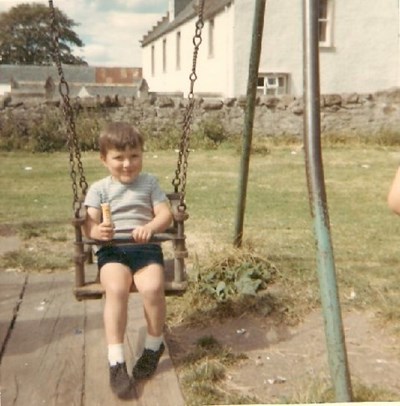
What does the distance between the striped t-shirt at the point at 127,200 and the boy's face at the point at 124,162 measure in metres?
0.04

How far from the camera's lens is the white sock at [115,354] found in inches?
93.4

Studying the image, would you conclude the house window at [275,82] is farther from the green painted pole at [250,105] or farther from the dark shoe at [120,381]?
the dark shoe at [120,381]

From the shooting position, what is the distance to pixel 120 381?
7.61 ft

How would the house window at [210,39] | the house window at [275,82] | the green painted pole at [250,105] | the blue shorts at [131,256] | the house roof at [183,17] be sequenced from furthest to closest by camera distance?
the house window at [210,39] < the house roof at [183,17] < the house window at [275,82] < the green painted pole at [250,105] < the blue shorts at [131,256]

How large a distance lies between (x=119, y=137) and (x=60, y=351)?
35.1 inches

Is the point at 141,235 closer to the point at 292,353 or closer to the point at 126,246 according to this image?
the point at 126,246

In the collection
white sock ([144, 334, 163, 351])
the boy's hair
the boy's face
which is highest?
the boy's hair

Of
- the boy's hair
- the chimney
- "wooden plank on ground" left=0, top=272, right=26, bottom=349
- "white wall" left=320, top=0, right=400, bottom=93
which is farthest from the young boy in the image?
the chimney

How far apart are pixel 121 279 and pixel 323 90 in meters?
14.6

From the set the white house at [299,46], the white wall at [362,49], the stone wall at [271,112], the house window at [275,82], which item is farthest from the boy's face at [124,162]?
the white wall at [362,49]

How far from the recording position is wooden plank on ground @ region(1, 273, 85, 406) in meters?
2.29

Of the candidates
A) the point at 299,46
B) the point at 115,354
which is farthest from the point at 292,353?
the point at 299,46

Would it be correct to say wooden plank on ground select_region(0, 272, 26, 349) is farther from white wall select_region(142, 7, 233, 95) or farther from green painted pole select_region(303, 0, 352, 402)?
white wall select_region(142, 7, 233, 95)

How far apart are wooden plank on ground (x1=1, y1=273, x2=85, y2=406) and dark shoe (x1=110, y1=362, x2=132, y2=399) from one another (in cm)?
12
